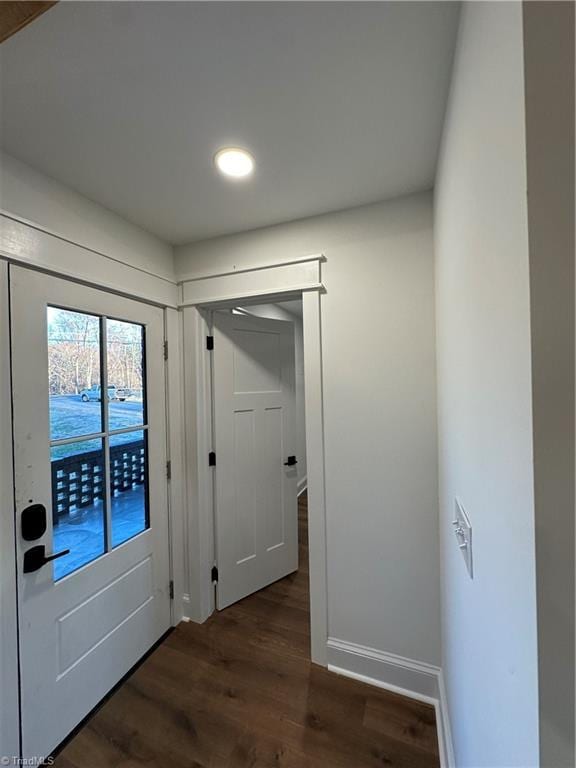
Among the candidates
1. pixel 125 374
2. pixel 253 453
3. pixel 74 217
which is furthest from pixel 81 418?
pixel 253 453

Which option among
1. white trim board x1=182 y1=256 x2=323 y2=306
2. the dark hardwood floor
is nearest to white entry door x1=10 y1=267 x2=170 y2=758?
the dark hardwood floor

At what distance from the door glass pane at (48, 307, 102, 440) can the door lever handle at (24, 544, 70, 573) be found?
1.42 feet

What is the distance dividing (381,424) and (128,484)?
137cm

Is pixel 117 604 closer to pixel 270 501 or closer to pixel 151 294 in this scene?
pixel 270 501

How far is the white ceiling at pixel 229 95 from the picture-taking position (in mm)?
764

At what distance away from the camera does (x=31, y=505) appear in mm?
1195

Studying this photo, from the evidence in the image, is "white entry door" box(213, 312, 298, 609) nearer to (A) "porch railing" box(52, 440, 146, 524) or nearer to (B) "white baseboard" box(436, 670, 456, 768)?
(A) "porch railing" box(52, 440, 146, 524)

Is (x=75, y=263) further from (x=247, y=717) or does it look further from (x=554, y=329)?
(x=247, y=717)

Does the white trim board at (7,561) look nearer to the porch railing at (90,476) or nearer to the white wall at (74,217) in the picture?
the porch railing at (90,476)

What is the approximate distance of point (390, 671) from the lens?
4.91 ft

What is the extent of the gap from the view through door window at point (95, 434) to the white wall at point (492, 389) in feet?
5.06

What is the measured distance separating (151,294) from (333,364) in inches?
44.4

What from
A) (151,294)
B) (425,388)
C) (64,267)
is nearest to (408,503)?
(425,388)

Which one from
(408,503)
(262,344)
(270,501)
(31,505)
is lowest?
(270,501)
